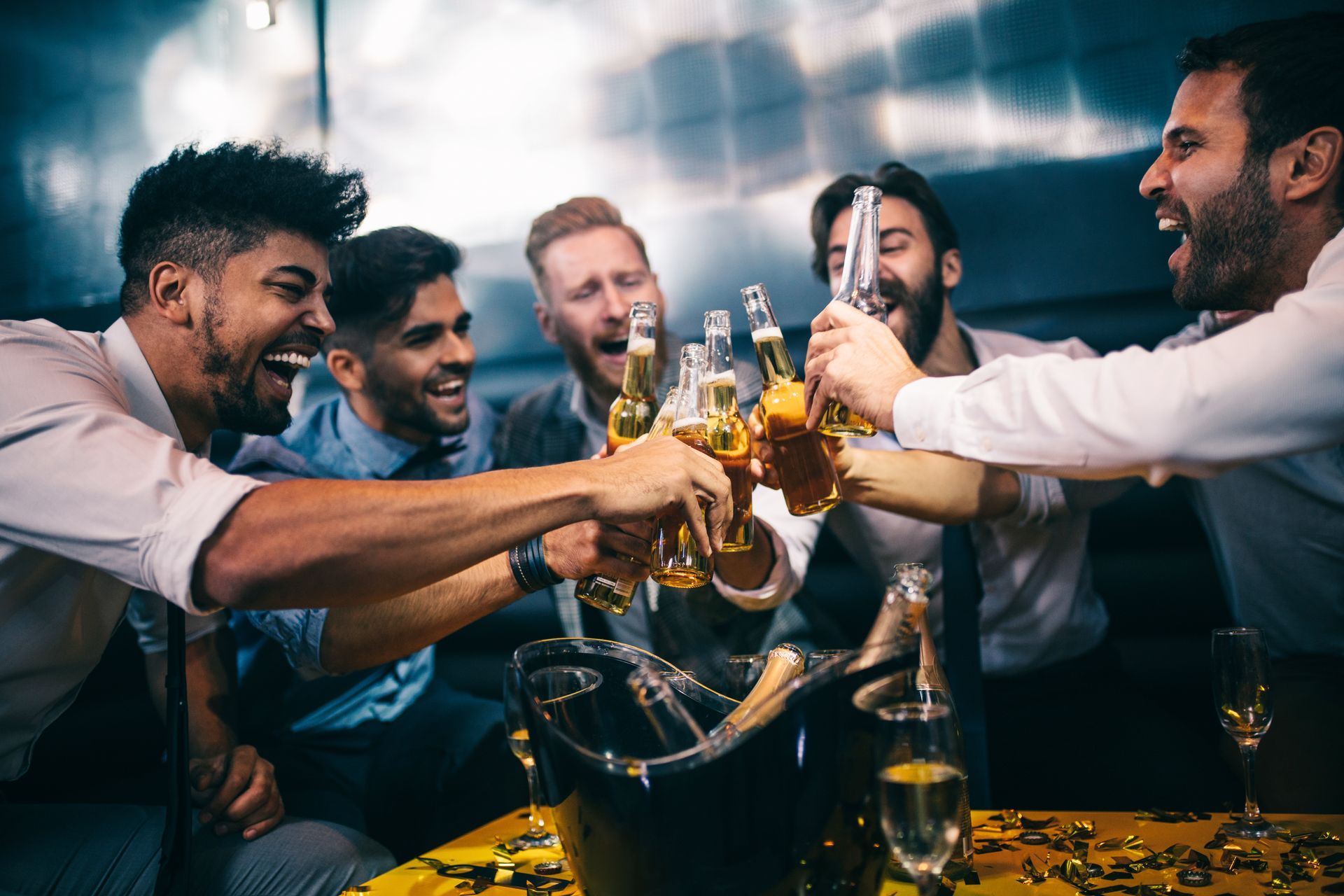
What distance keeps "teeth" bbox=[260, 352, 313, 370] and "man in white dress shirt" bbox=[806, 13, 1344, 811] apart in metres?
0.89

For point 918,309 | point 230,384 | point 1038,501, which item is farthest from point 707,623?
point 230,384

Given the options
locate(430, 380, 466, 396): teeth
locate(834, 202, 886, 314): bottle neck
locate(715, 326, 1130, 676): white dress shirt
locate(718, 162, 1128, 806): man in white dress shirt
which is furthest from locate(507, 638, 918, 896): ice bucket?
locate(430, 380, 466, 396): teeth

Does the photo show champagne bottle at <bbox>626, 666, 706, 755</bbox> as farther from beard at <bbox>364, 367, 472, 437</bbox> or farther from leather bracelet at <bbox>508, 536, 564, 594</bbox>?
beard at <bbox>364, 367, 472, 437</bbox>

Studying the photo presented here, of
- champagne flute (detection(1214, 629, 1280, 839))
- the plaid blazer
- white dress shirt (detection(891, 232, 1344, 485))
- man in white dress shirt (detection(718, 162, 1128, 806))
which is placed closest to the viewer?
white dress shirt (detection(891, 232, 1344, 485))

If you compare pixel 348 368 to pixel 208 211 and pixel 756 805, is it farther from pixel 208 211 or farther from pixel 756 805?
pixel 756 805

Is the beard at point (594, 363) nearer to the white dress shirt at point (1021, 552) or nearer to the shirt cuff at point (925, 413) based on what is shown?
the white dress shirt at point (1021, 552)

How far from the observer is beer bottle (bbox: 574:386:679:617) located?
118 cm

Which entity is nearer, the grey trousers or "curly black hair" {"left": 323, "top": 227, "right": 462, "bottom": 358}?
the grey trousers

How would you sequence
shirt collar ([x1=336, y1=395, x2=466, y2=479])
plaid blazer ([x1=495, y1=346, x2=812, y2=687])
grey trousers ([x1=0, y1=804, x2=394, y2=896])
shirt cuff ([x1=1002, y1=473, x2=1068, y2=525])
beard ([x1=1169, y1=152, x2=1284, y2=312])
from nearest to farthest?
grey trousers ([x1=0, y1=804, x2=394, y2=896]) → beard ([x1=1169, y1=152, x2=1284, y2=312]) → shirt cuff ([x1=1002, y1=473, x2=1068, y2=525]) → plaid blazer ([x1=495, y1=346, x2=812, y2=687]) → shirt collar ([x1=336, y1=395, x2=466, y2=479])

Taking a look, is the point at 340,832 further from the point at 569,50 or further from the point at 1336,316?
the point at 569,50

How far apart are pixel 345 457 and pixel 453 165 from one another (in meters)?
0.96

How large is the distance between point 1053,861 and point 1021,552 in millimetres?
1121

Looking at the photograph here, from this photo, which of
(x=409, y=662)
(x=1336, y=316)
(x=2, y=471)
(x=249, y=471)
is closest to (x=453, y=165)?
(x=249, y=471)

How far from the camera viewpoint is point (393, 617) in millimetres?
1438
